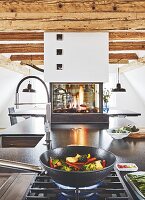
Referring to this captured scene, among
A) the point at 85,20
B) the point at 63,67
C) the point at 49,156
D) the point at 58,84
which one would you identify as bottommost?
the point at 49,156

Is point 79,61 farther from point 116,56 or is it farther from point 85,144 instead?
point 116,56

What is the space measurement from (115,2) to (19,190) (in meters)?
2.97

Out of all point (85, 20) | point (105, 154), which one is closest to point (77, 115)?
point (85, 20)

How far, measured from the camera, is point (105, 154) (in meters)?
1.41

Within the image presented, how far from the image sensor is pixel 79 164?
1.29 meters

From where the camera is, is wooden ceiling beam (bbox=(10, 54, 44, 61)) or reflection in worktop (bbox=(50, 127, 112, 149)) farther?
wooden ceiling beam (bbox=(10, 54, 44, 61))

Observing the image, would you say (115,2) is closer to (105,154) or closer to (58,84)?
(58,84)

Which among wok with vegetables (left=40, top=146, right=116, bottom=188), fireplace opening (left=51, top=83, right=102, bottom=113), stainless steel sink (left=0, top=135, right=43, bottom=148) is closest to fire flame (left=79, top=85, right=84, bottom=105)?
fireplace opening (left=51, top=83, right=102, bottom=113)

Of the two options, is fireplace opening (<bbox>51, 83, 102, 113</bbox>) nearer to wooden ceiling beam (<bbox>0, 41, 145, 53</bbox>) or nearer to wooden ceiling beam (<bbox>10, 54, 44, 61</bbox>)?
wooden ceiling beam (<bbox>0, 41, 145, 53</bbox>)

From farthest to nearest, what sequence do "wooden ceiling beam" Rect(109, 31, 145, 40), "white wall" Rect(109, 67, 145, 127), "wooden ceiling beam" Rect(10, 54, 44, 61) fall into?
"white wall" Rect(109, 67, 145, 127)
"wooden ceiling beam" Rect(10, 54, 44, 61)
"wooden ceiling beam" Rect(109, 31, 145, 40)

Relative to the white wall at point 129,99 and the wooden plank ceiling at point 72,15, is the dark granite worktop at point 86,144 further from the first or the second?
the white wall at point 129,99

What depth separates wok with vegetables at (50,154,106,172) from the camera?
1.24 m

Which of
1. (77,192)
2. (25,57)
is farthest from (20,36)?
(77,192)

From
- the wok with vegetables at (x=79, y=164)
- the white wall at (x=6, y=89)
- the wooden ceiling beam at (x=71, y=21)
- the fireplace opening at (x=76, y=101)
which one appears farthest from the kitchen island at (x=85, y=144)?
the white wall at (x=6, y=89)
